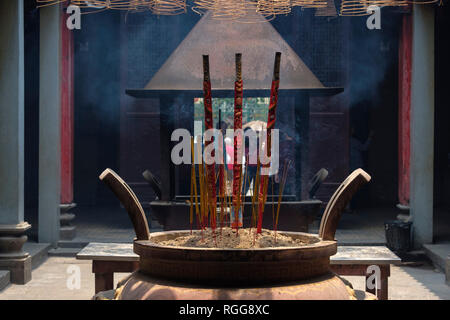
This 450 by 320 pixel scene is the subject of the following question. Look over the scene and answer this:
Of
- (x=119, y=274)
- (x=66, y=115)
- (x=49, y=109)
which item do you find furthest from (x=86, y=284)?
(x=66, y=115)

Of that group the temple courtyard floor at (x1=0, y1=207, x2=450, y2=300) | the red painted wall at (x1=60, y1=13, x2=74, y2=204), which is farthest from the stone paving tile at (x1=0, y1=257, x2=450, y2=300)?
the red painted wall at (x1=60, y1=13, x2=74, y2=204)

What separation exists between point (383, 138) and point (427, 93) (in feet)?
17.9

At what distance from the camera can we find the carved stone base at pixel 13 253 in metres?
5.50

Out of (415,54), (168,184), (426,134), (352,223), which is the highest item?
(415,54)

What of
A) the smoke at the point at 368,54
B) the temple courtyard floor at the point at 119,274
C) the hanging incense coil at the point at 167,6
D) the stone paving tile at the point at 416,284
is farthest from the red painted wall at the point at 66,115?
the smoke at the point at 368,54

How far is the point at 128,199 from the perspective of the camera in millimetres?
2287

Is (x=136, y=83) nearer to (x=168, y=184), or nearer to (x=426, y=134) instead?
(x=168, y=184)

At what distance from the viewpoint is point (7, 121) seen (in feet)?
18.0

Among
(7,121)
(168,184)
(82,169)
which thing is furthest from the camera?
(82,169)

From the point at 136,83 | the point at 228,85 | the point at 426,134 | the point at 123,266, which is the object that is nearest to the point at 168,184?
the point at 228,85

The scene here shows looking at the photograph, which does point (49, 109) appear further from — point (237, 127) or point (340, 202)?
point (340, 202)

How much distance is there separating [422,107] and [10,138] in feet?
13.8

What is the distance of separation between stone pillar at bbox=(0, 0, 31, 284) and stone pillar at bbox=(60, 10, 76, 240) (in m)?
1.71
